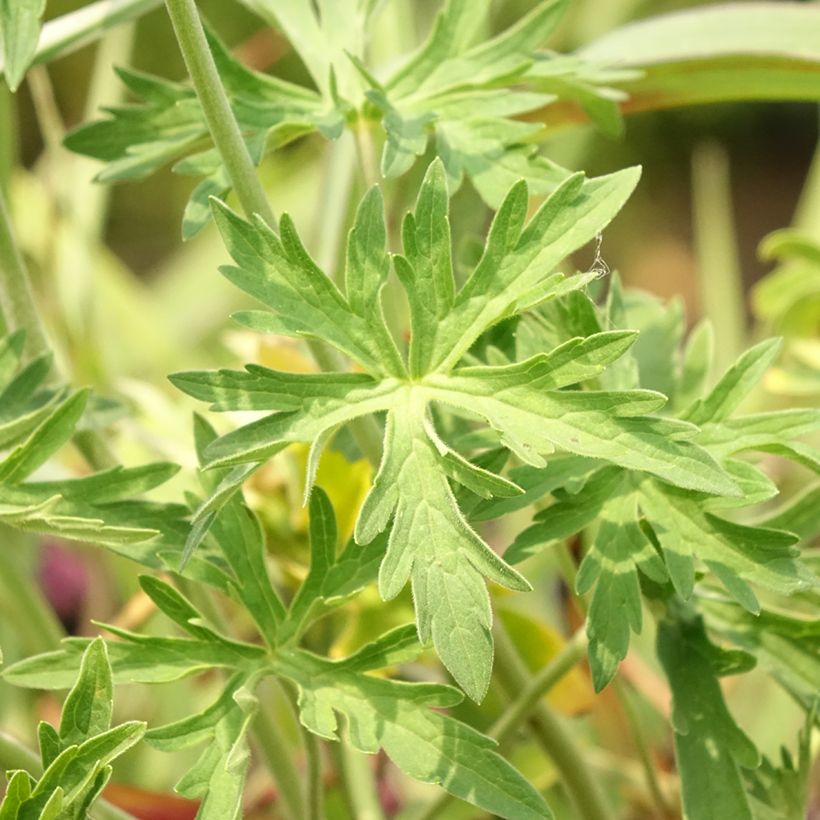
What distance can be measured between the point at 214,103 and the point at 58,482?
144 millimetres

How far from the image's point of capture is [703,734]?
439 mm

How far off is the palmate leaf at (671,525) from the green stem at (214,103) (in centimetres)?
14

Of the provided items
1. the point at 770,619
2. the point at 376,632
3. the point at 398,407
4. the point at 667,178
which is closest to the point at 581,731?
the point at 376,632

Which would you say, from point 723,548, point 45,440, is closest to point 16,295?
point 45,440

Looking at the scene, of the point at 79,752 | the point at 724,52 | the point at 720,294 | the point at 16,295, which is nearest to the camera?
the point at 79,752

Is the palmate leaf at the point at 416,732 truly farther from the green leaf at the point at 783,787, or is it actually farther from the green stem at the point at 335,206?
the green stem at the point at 335,206

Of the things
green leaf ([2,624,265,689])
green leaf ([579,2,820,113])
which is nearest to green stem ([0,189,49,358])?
green leaf ([2,624,265,689])

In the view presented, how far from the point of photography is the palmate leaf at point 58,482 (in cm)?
38

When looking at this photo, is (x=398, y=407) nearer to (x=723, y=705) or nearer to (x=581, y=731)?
(x=723, y=705)

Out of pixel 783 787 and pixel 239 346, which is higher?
pixel 239 346

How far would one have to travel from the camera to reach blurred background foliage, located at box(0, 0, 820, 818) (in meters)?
0.65

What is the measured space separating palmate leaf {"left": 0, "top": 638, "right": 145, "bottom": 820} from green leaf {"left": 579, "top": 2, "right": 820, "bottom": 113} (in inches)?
18.5

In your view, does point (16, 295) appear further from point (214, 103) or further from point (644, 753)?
point (644, 753)

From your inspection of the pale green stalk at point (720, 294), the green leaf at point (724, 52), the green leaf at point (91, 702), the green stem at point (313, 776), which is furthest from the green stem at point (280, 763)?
the pale green stalk at point (720, 294)
